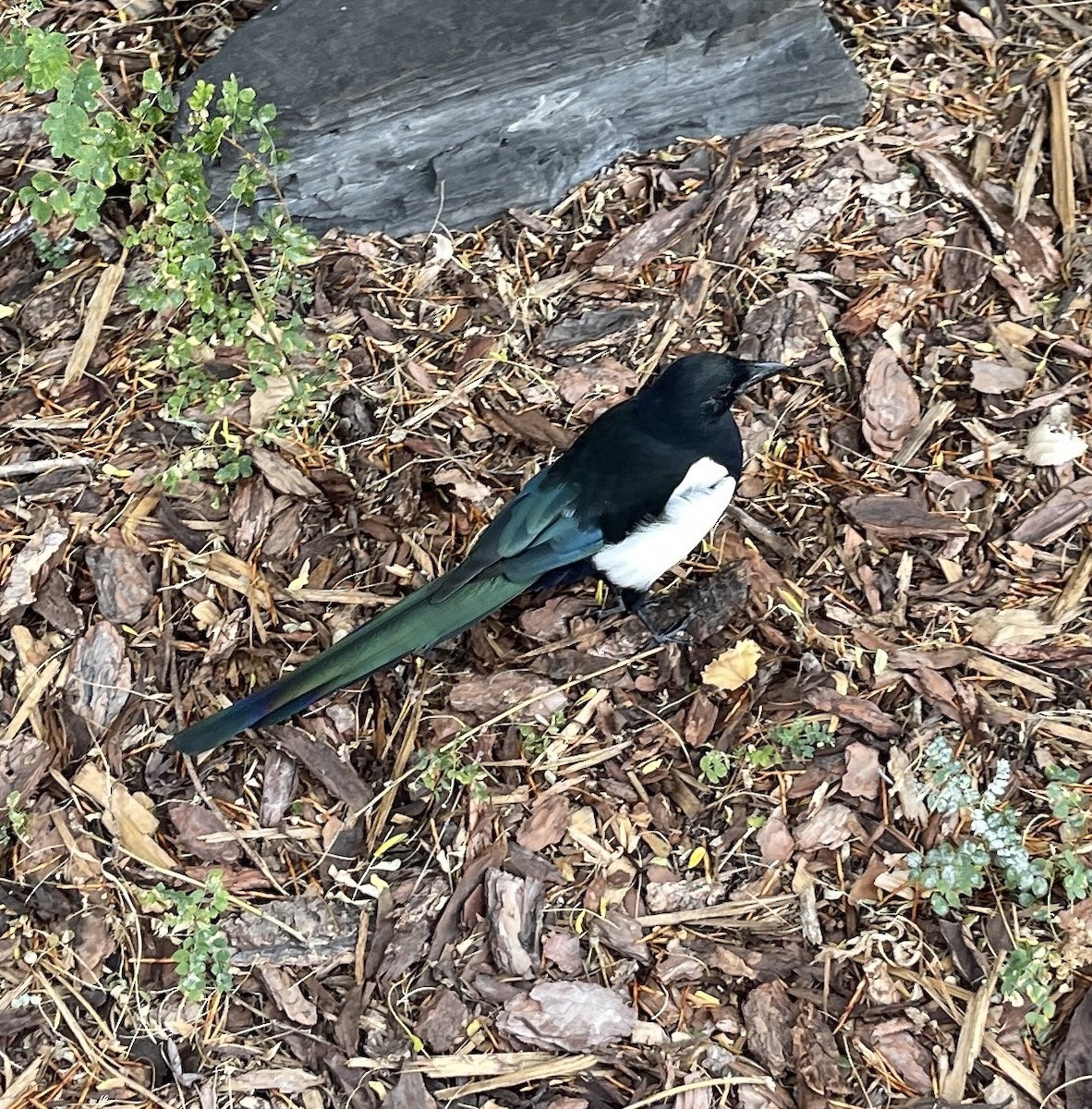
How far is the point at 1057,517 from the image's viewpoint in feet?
8.54

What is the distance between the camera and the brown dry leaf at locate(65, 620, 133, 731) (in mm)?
2535

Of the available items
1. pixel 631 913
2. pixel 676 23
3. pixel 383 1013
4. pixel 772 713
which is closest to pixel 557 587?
pixel 772 713

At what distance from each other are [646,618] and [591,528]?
287mm

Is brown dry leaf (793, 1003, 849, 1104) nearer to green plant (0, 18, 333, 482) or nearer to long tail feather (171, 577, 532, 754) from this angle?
long tail feather (171, 577, 532, 754)

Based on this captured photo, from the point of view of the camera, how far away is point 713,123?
3.20m

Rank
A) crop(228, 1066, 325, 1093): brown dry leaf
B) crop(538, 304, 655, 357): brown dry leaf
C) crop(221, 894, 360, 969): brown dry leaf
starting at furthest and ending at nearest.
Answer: crop(538, 304, 655, 357): brown dry leaf, crop(221, 894, 360, 969): brown dry leaf, crop(228, 1066, 325, 1093): brown dry leaf

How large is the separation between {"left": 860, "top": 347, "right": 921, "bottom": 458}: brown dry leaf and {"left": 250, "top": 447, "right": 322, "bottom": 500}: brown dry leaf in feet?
4.60

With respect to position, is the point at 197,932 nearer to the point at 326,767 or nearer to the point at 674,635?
the point at 326,767

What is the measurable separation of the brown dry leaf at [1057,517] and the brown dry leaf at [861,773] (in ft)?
2.17

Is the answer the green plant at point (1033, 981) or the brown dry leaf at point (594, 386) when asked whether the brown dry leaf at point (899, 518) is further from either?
the green plant at point (1033, 981)

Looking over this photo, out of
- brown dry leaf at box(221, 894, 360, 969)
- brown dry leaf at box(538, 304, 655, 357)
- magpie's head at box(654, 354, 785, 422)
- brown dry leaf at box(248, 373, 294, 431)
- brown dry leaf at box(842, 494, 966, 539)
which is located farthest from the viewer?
brown dry leaf at box(538, 304, 655, 357)

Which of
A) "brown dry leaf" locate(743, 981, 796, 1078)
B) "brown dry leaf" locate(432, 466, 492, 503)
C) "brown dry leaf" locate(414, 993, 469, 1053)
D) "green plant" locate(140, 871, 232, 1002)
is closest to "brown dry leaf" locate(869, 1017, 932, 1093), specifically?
"brown dry leaf" locate(743, 981, 796, 1078)

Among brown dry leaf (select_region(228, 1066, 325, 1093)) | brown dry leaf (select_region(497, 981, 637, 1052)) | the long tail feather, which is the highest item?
the long tail feather

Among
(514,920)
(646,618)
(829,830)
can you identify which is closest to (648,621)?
(646,618)
